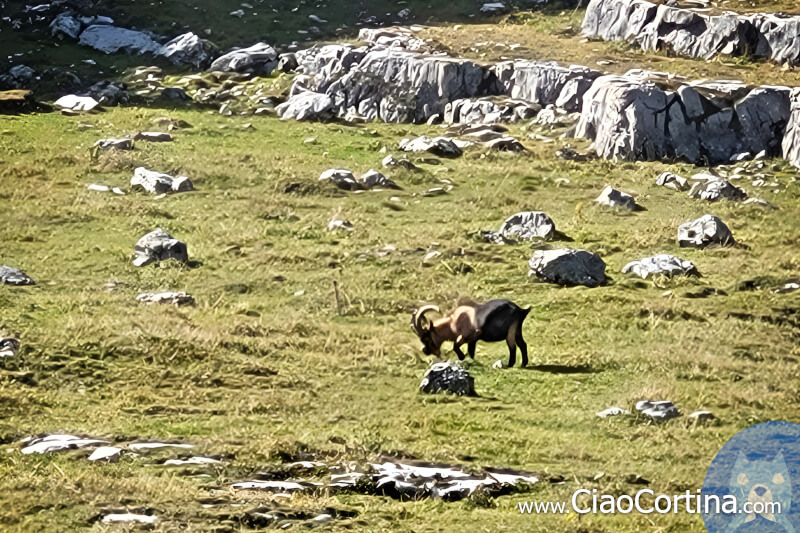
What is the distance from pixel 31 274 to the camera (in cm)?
1493

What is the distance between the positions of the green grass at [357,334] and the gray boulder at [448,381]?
0.59ft

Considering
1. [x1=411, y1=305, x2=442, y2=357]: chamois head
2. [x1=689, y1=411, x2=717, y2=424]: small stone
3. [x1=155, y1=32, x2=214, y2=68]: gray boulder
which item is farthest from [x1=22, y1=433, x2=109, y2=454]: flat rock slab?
[x1=155, y1=32, x2=214, y2=68]: gray boulder

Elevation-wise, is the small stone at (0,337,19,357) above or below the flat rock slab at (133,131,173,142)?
above

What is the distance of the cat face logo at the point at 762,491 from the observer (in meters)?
Result: 7.84

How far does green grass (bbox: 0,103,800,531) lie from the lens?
867 cm

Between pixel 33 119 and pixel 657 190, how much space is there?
1525 centimetres

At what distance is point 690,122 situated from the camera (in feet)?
72.0

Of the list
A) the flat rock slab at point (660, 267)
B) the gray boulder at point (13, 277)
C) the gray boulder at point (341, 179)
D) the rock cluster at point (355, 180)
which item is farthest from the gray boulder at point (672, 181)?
the gray boulder at point (13, 277)

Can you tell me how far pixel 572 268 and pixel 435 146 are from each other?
831 cm

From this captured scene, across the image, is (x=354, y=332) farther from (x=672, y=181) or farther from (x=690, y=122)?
(x=690, y=122)

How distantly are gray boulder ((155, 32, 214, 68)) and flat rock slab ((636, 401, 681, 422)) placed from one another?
74.7 ft

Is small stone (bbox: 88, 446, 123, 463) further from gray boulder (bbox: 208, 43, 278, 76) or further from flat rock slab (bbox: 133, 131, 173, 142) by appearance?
gray boulder (bbox: 208, 43, 278, 76)

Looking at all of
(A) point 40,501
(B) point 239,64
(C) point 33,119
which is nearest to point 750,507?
(A) point 40,501

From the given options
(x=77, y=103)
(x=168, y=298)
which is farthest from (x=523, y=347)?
(x=77, y=103)
